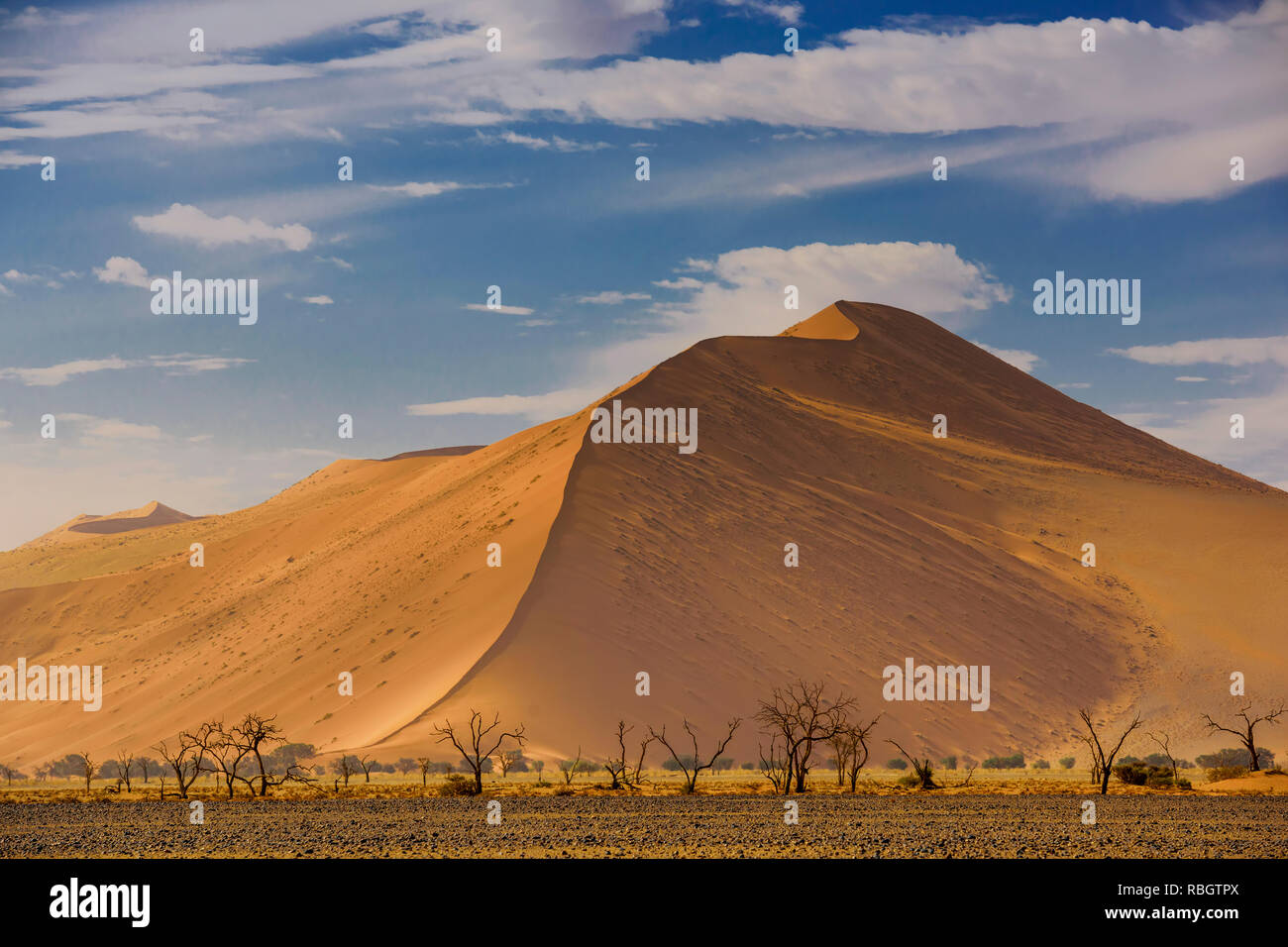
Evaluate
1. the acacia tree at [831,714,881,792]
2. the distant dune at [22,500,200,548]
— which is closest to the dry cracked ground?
the acacia tree at [831,714,881,792]

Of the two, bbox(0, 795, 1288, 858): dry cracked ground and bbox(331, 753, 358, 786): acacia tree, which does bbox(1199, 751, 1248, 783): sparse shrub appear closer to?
bbox(0, 795, 1288, 858): dry cracked ground

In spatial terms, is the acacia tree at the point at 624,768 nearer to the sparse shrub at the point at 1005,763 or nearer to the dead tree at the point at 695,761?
the dead tree at the point at 695,761

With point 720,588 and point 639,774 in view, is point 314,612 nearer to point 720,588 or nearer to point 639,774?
point 720,588

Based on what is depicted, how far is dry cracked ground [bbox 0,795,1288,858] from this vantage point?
19141 mm

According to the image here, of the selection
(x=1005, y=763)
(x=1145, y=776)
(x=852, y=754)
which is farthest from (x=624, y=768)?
(x=1005, y=763)

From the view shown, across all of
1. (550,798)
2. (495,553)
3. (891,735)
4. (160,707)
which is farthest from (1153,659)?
(160,707)

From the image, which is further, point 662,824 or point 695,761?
point 695,761

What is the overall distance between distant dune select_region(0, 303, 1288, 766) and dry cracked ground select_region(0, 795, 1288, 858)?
20.0 metres

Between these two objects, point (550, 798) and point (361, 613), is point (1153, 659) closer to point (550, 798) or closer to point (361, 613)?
point (361, 613)

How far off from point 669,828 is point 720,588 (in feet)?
154

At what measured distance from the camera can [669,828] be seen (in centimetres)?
2331

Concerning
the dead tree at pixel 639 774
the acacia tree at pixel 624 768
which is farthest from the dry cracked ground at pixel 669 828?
the dead tree at pixel 639 774

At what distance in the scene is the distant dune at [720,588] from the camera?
60.5 metres

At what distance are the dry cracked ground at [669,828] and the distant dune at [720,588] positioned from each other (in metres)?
20.0
